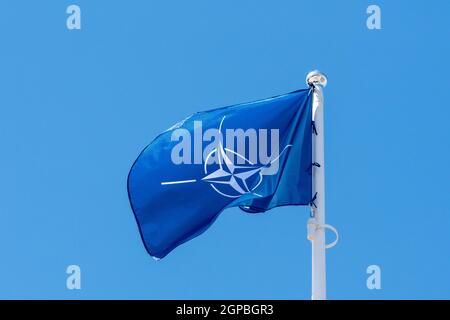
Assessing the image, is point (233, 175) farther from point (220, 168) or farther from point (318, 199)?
point (318, 199)

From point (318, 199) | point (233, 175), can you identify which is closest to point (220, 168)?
point (233, 175)

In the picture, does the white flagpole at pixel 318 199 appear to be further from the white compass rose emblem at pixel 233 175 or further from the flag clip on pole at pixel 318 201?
the white compass rose emblem at pixel 233 175

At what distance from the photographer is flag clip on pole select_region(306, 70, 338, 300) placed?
15.0 metres

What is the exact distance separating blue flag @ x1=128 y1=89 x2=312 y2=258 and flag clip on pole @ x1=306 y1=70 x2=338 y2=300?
0.10 m

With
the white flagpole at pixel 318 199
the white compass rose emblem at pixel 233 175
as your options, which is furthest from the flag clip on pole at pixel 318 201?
the white compass rose emblem at pixel 233 175

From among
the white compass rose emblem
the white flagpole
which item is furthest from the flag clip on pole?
the white compass rose emblem

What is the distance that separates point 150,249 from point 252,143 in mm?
1996

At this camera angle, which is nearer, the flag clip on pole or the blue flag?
the flag clip on pole

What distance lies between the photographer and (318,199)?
1527 centimetres

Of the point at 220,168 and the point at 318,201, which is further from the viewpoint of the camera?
the point at 220,168

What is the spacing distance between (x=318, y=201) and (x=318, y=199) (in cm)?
3

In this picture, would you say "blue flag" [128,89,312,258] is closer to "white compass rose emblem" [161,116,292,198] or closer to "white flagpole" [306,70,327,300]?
"white compass rose emblem" [161,116,292,198]

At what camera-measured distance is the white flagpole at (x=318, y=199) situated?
15000 mm

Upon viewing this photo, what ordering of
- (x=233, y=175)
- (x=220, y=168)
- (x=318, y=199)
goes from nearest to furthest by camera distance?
(x=318, y=199) < (x=233, y=175) < (x=220, y=168)
